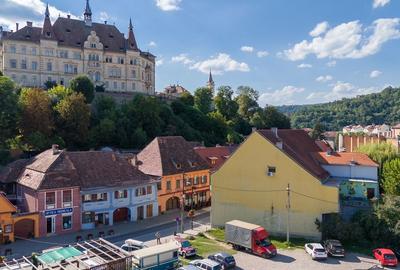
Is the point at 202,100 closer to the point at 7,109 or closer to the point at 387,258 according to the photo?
the point at 7,109

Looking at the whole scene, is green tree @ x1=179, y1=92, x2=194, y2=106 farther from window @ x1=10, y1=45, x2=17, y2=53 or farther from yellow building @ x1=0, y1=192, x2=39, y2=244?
yellow building @ x1=0, y1=192, x2=39, y2=244

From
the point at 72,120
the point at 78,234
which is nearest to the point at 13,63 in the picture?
the point at 72,120

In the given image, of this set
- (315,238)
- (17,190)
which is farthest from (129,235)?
(315,238)

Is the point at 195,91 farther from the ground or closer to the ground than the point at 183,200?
farther from the ground

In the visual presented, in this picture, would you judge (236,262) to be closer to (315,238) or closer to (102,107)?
(315,238)

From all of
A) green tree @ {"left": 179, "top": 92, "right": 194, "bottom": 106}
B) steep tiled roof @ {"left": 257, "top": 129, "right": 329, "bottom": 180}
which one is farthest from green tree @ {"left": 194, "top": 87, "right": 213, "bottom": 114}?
steep tiled roof @ {"left": 257, "top": 129, "right": 329, "bottom": 180}

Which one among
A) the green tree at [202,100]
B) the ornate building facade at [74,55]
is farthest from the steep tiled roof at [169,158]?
the green tree at [202,100]

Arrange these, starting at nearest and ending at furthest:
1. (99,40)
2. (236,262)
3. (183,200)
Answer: (236,262), (183,200), (99,40)
